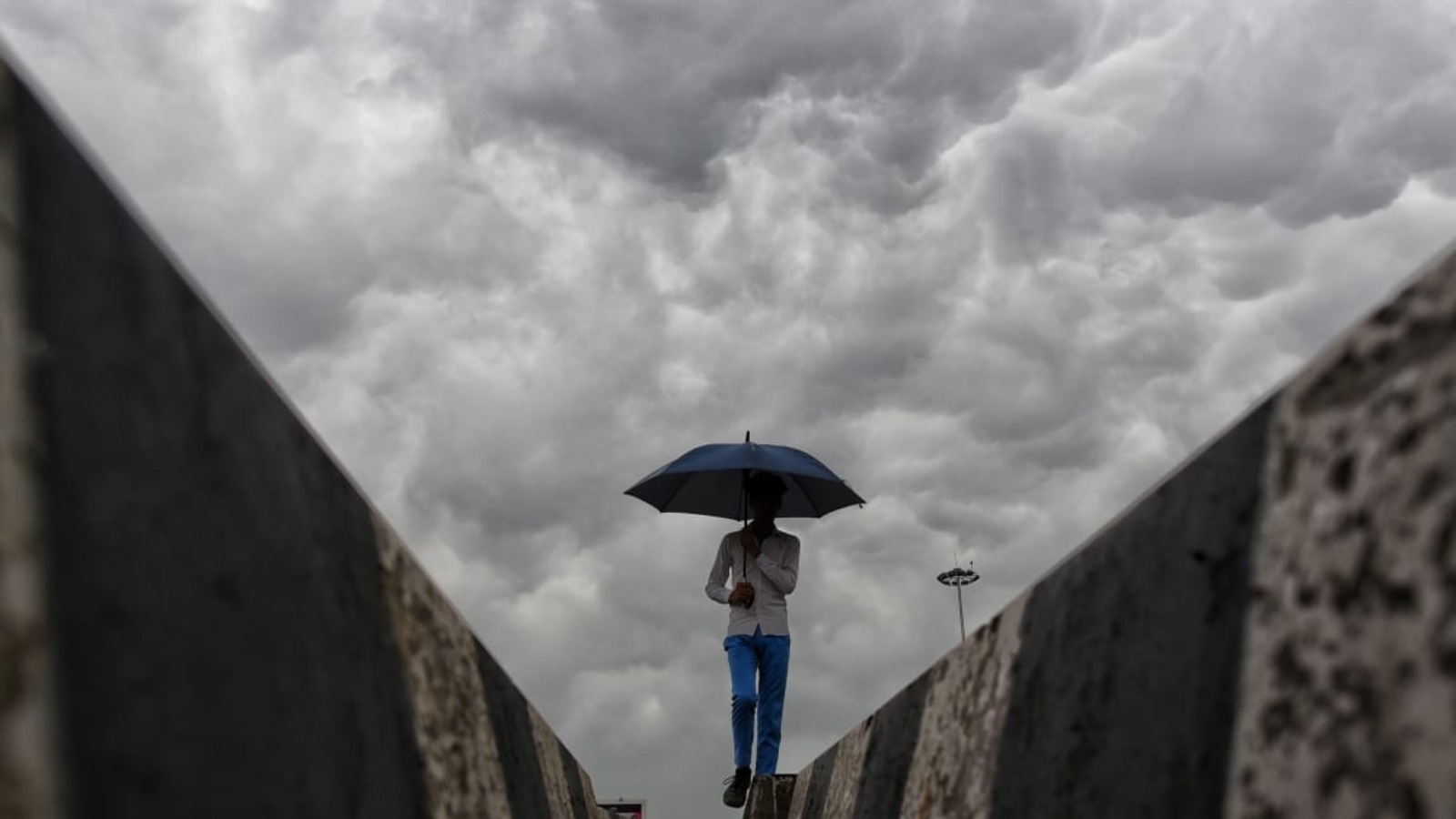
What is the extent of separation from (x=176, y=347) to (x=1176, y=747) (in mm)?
1096

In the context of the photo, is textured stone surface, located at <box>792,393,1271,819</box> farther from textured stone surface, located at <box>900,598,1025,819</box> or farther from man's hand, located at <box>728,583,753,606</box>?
man's hand, located at <box>728,583,753,606</box>

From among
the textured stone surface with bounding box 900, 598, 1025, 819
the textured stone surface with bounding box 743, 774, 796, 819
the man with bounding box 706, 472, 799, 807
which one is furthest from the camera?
the man with bounding box 706, 472, 799, 807

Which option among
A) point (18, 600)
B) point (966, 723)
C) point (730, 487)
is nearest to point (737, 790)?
point (730, 487)

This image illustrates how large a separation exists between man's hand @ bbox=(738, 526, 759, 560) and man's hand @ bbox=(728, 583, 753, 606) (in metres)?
0.18

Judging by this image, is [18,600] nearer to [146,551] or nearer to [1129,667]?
[146,551]

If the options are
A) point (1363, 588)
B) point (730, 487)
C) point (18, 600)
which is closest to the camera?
point (18, 600)

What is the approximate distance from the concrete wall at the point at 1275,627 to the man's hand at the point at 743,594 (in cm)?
473

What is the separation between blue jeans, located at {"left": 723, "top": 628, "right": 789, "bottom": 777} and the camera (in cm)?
679

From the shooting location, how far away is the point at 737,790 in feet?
22.0

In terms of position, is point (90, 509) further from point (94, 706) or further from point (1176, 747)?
point (1176, 747)

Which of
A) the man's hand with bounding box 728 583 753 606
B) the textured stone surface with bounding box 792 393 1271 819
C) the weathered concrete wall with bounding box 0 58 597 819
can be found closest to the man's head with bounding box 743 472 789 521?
the man's hand with bounding box 728 583 753 606

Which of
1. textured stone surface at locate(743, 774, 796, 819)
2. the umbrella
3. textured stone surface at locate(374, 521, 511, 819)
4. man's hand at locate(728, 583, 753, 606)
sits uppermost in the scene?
the umbrella

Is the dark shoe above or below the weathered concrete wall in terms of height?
above

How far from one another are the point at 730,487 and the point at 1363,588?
8047mm
